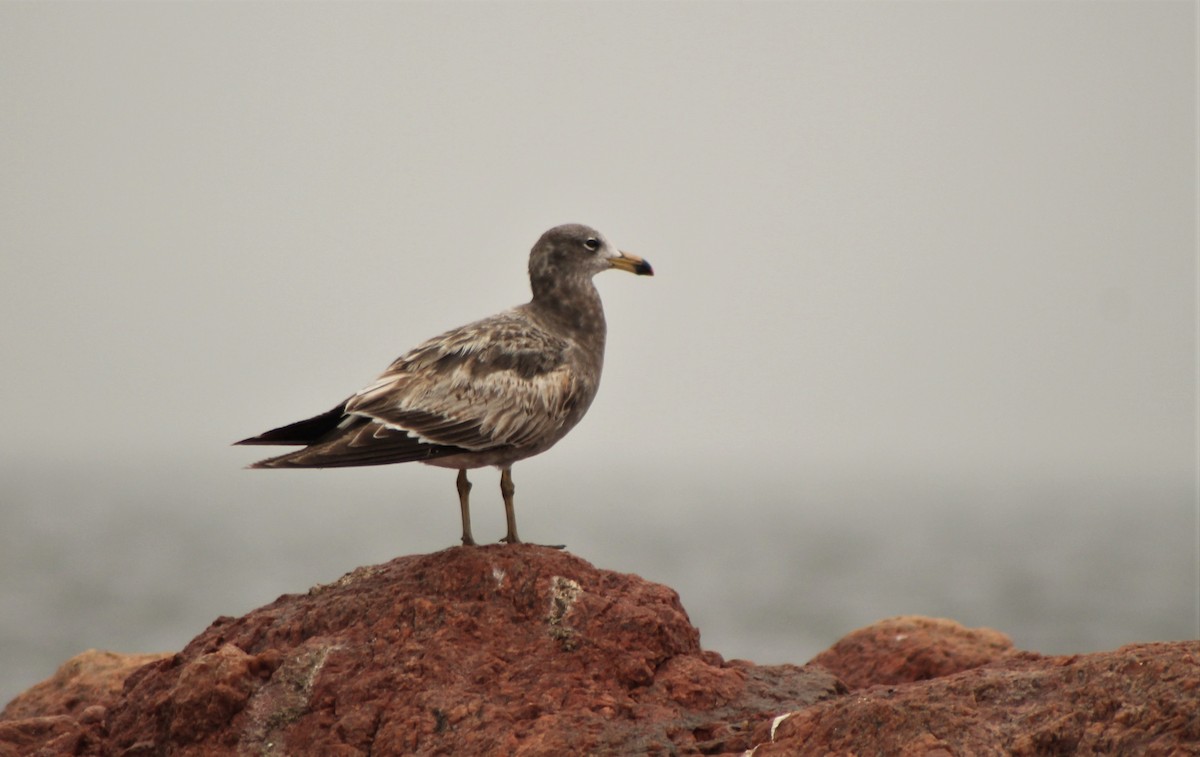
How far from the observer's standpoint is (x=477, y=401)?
9.61 meters

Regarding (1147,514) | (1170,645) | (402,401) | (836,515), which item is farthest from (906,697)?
(1147,514)

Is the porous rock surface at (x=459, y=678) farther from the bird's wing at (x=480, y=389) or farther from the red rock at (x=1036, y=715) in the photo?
the bird's wing at (x=480, y=389)

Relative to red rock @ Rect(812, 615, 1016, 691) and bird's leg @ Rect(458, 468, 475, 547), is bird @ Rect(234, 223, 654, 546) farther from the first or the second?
red rock @ Rect(812, 615, 1016, 691)

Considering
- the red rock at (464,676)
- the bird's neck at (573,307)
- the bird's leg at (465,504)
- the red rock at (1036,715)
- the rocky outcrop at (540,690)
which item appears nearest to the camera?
the red rock at (1036,715)

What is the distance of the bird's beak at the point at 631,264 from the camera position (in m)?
11.4

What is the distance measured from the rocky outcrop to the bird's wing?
91cm

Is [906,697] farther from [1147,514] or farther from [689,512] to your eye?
[1147,514]

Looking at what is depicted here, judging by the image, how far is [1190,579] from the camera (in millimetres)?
93688

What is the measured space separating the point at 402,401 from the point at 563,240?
7.73 ft

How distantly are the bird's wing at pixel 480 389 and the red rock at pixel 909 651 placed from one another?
2.88 metres

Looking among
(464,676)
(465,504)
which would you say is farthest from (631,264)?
(464,676)

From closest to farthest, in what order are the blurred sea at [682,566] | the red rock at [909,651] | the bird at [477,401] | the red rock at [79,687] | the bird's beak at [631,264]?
1. the bird at [477,401]
2. the red rock at [909,651]
3. the red rock at [79,687]
4. the bird's beak at [631,264]
5. the blurred sea at [682,566]

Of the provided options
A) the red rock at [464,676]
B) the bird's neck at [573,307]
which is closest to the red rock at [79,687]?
the red rock at [464,676]

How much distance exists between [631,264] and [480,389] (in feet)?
7.50
